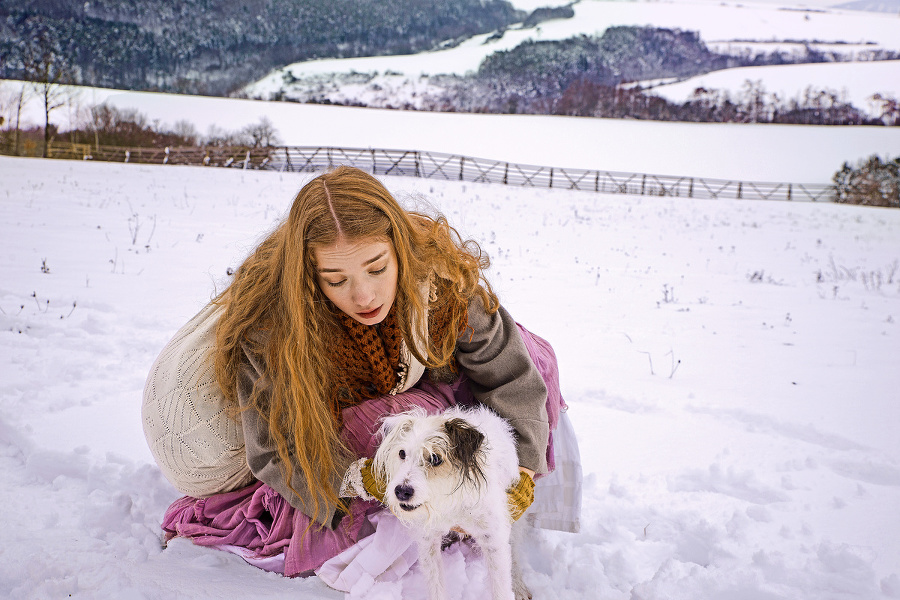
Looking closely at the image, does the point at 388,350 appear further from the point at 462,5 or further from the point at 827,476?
the point at 462,5

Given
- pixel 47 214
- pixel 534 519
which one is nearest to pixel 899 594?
pixel 534 519

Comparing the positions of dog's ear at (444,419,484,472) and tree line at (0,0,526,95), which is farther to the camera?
tree line at (0,0,526,95)

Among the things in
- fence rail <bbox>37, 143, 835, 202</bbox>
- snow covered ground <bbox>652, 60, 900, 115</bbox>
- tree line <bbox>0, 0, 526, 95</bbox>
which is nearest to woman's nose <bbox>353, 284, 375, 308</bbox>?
Answer: tree line <bbox>0, 0, 526, 95</bbox>

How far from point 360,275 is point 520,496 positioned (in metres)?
0.97

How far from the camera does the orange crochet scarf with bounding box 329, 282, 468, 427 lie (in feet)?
6.75

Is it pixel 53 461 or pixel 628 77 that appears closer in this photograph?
pixel 53 461

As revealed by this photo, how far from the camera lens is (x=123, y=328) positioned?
4.61 metres

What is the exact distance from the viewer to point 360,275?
6.00ft

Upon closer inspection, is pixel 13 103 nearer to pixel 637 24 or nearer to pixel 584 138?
pixel 584 138

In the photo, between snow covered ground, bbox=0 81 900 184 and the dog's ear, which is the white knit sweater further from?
snow covered ground, bbox=0 81 900 184

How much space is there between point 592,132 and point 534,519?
2276 cm

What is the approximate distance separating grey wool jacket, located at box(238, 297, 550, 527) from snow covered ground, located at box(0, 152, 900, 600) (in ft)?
1.36

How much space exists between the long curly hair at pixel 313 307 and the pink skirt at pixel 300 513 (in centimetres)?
10

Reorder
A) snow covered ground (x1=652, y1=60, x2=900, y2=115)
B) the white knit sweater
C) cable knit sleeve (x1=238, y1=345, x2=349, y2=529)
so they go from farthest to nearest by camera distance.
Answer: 1. snow covered ground (x1=652, y1=60, x2=900, y2=115)
2. the white knit sweater
3. cable knit sleeve (x1=238, y1=345, x2=349, y2=529)
